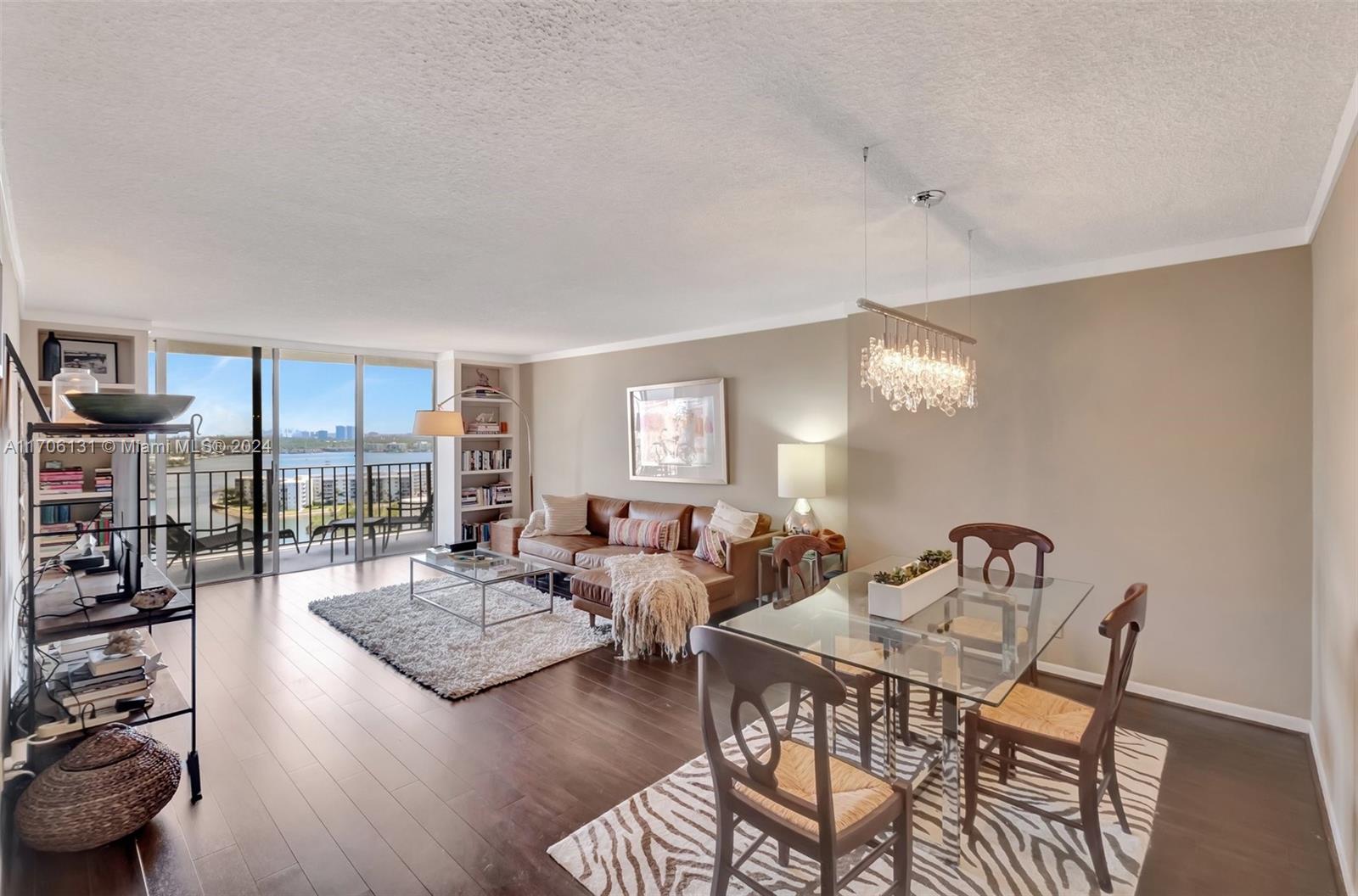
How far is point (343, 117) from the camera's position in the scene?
1868mm

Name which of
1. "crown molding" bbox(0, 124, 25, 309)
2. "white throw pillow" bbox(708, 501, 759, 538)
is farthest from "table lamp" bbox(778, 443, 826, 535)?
"crown molding" bbox(0, 124, 25, 309)

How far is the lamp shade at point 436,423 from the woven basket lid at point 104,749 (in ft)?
11.9

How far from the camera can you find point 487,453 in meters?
7.61

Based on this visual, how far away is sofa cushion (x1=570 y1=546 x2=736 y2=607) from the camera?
171 inches

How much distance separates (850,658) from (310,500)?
6.53 m

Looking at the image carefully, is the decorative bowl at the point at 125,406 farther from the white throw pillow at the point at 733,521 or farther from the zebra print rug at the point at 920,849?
the white throw pillow at the point at 733,521

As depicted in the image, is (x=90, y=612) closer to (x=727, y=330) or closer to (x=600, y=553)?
(x=600, y=553)

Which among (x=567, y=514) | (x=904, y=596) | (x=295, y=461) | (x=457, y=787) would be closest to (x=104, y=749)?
(x=457, y=787)

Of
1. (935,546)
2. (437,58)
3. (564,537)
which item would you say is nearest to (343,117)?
(437,58)

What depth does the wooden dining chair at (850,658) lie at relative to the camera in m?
2.17

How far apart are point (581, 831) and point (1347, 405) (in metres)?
3.03

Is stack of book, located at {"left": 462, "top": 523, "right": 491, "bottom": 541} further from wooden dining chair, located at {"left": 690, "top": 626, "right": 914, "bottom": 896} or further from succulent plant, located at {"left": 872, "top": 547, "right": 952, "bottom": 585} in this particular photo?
wooden dining chair, located at {"left": 690, "top": 626, "right": 914, "bottom": 896}

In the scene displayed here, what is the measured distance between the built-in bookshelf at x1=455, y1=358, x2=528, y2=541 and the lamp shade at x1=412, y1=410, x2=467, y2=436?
1415 millimetres

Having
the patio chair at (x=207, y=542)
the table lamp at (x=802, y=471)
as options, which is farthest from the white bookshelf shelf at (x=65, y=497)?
the table lamp at (x=802, y=471)
